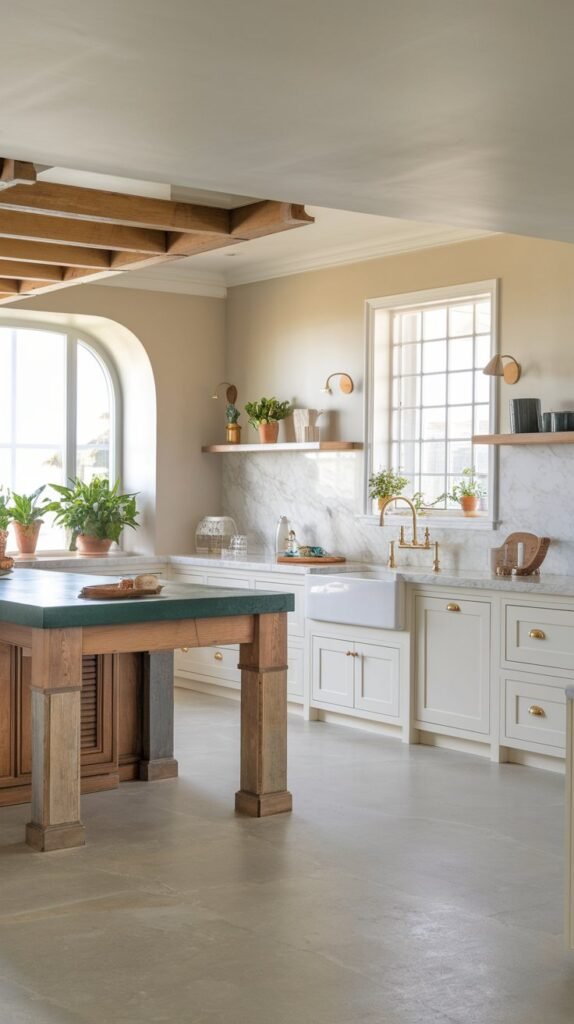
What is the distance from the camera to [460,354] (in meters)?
7.03

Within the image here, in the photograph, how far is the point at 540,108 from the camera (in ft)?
9.09

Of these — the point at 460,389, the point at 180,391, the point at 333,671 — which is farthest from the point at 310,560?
the point at 180,391

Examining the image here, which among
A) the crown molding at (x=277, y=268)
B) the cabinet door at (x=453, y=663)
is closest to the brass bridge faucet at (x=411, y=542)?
the cabinet door at (x=453, y=663)

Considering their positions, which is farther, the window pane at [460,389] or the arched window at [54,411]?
the arched window at [54,411]

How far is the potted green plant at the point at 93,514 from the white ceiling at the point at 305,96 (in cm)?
458

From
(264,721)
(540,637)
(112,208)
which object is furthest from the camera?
(540,637)

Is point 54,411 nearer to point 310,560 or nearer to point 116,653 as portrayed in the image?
point 310,560

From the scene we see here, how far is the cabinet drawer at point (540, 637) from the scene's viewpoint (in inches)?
220

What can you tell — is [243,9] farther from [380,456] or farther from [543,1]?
[380,456]

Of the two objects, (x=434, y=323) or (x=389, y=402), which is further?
(x=389, y=402)

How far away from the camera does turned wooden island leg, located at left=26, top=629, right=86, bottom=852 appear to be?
14.5 feet

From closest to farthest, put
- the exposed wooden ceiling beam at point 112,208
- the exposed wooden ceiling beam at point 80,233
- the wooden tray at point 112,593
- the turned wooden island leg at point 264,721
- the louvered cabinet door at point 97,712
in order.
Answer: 1. the exposed wooden ceiling beam at point 112,208
2. the exposed wooden ceiling beam at point 80,233
3. the wooden tray at point 112,593
4. the turned wooden island leg at point 264,721
5. the louvered cabinet door at point 97,712

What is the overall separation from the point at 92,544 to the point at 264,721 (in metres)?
3.58

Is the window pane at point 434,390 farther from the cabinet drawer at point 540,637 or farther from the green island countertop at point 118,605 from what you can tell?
the green island countertop at point 118,605
